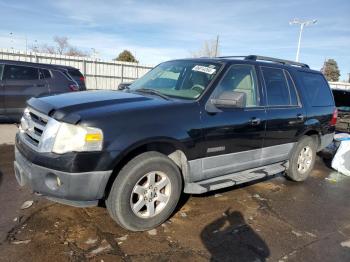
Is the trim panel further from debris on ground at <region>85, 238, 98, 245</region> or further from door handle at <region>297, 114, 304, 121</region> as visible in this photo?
debris on ground at <region>85, 238, 98, 245</region>

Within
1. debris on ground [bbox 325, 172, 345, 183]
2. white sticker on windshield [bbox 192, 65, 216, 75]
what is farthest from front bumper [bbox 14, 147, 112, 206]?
debris on ground [bbox 325, 172, 345, 183]

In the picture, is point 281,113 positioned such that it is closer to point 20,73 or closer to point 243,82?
point 243,82

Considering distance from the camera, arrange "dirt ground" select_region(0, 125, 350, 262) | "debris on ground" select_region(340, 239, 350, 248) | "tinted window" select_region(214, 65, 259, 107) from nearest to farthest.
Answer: "dirt ground" select_region(0, 125, 350, 262), "debris on ground" select_region(340, 239, 350, 248), "tinted window" select_region(214, 65, 259, 107)

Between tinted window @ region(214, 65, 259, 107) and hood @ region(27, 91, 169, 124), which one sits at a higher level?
tinted window @ region(214, 65, 259, 107)

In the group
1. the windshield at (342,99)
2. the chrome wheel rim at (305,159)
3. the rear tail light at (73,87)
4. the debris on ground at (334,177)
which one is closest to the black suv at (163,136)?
the chrome wheel rim at (305,159)

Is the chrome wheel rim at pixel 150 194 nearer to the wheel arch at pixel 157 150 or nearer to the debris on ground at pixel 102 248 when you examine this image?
the wheel arch at pixel 157 150

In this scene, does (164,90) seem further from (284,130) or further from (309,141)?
(309,141)

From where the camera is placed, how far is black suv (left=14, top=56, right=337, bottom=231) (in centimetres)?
327

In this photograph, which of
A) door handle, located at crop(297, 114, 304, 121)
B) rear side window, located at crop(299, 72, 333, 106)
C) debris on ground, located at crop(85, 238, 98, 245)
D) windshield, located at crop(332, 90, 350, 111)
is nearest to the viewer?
debris on ground, located at crop(85, 238, 98, 245)

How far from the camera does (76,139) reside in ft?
10.5

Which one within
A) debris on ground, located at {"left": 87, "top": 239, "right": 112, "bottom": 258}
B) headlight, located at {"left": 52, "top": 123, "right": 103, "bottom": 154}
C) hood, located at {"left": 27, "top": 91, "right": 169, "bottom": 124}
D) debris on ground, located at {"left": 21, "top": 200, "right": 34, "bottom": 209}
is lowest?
debris on ground, located at {"left": 87, "top": 239, "right": 112, "bottom": 258}

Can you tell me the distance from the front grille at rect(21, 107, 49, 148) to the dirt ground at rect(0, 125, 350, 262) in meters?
0.91

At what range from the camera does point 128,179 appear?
348 centimetres

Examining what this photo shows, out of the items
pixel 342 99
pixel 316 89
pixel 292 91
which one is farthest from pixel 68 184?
pixel 342 99
